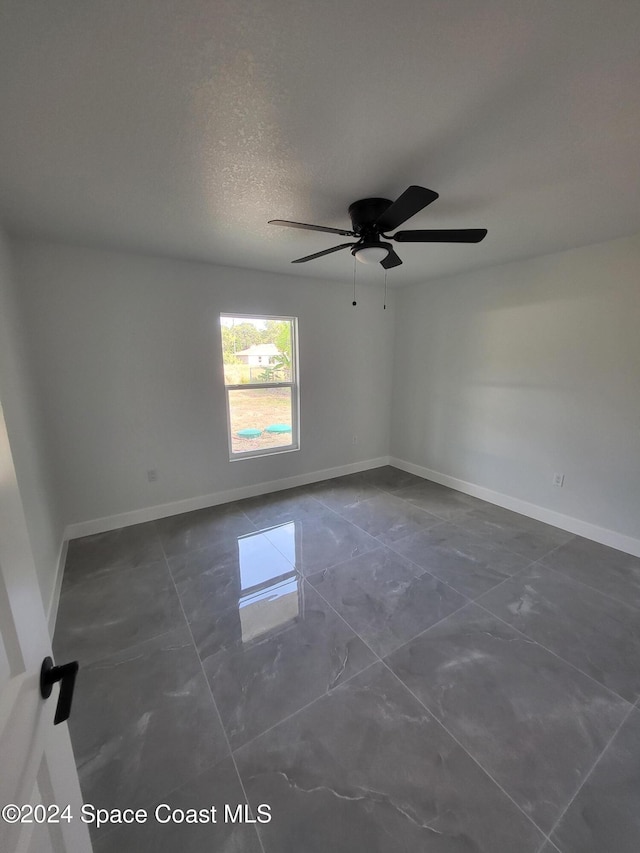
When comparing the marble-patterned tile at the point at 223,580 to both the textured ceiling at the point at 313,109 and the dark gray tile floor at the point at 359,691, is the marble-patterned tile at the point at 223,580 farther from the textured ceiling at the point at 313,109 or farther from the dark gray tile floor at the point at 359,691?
the textured ceiling at the point at 313,109

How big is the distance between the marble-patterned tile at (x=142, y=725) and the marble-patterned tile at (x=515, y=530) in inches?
95.6

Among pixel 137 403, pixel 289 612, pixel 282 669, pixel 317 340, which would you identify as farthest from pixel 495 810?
pixel 317 340

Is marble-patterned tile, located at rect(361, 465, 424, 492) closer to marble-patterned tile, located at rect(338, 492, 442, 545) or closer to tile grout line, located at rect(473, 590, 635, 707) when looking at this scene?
marble-patterned tile, located at rect(338, 492, 442, 545)

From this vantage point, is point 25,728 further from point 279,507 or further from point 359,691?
point 279,507

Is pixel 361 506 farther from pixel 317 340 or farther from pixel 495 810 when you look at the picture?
pixel 495 810

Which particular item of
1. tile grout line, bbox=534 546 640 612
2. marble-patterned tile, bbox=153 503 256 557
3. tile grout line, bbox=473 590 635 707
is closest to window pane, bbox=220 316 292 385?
marble-patterned tile, bbox=153 503 256 557

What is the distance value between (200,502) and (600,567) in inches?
136

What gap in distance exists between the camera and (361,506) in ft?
11.4

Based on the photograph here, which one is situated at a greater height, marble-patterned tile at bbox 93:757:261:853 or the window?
the window

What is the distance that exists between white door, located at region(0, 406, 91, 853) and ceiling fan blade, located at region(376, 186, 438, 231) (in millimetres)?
1577

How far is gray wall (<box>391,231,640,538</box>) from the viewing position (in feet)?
8.46

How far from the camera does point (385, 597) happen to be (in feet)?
7.16

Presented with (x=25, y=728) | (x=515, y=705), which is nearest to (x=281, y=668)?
(x=515, y=705)

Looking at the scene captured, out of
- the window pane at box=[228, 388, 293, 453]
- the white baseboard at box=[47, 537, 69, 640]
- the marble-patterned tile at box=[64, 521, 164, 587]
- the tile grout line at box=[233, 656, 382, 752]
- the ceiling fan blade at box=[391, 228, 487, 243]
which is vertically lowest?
the marble-patterned tile at box=[64, 521, 164, 587]
